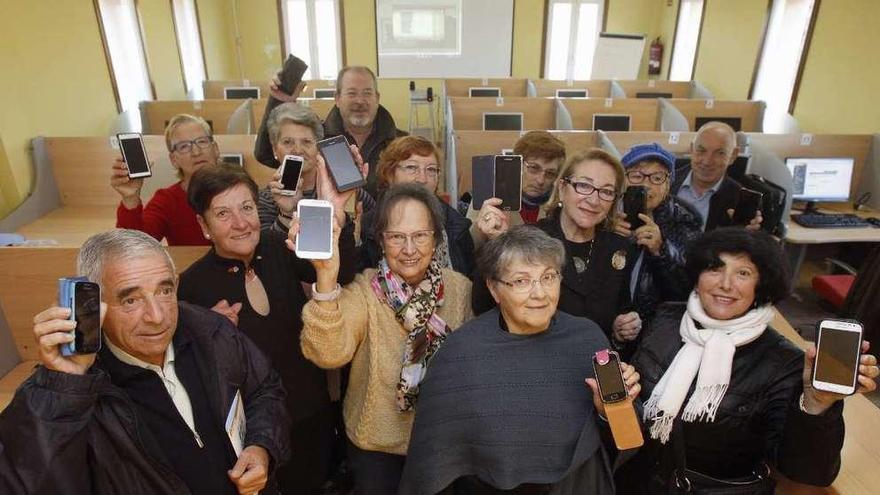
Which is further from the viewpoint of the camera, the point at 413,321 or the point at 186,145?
the point at 186,145

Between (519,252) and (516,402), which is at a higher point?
(519,252)

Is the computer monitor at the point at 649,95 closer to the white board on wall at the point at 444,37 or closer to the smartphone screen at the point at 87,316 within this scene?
the white board on wall at the point at 444,37

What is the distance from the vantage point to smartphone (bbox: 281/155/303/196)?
1.79 metres

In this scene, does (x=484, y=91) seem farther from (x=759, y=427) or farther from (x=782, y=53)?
(x=759, y=427)

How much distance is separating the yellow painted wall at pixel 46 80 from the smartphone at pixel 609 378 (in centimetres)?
404

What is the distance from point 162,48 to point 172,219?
5.90 metres

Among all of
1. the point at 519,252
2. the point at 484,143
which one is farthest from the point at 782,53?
the point at 519,252

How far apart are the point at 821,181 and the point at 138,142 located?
4872 mm

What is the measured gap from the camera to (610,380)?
3.71 feet

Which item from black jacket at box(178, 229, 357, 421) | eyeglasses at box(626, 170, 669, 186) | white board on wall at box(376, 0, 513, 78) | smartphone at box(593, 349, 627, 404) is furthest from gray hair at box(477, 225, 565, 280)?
white board on wall at box(376, 0, 513, 78)

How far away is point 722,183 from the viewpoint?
96.9 inches

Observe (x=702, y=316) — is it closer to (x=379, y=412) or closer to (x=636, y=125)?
(x=379, y=412)

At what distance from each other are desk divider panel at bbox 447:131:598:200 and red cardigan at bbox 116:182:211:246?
94.3 inches

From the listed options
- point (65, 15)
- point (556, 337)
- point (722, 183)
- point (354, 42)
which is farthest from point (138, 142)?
point (354, 42)
